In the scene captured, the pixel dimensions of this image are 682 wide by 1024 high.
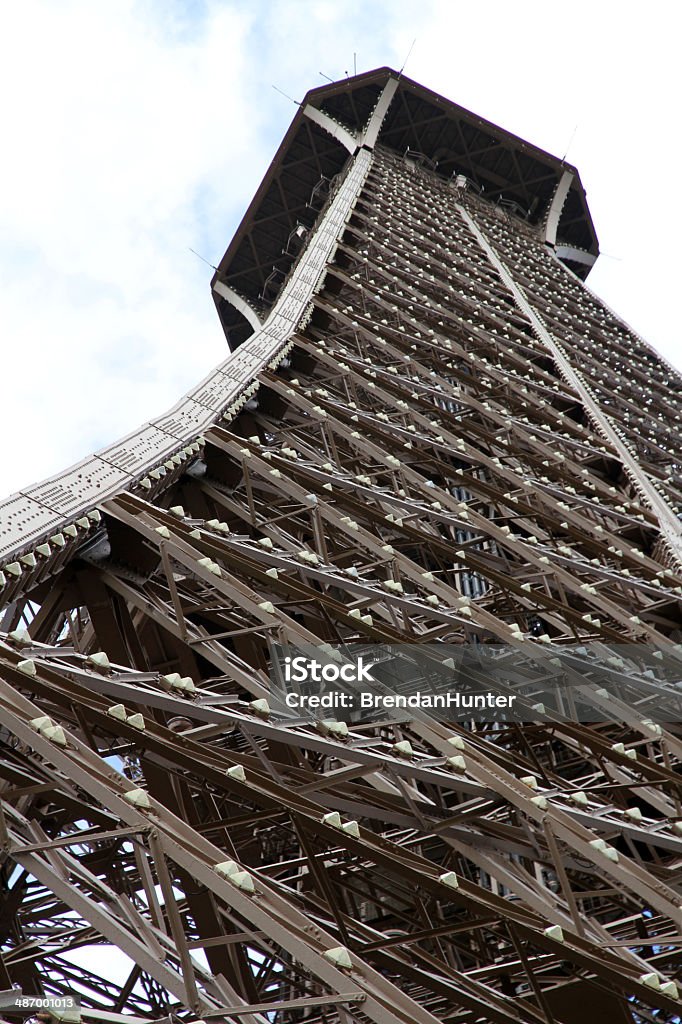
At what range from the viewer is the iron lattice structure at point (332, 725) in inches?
255

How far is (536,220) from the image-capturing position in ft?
193

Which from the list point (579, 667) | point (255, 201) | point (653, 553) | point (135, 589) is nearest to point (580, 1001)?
point (579, 667)

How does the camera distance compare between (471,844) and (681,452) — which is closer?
(471,844)

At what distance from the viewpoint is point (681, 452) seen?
24.5 meters

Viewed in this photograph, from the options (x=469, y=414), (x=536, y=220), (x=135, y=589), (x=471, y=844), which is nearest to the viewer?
(x=471, y=844)

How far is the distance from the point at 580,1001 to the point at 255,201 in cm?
5010

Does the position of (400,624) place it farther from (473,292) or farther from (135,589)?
(473,292)

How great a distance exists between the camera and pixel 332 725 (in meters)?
7.61

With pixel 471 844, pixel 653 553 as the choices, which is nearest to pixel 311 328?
pixel 653 553

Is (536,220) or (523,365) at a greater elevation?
(536,220)

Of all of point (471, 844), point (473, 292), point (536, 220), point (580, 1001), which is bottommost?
point (580, 1001)

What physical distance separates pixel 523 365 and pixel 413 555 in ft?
25.6

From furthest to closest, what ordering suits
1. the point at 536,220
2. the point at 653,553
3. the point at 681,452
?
the point at 536,220, the point at 681,452, the point at 653,553

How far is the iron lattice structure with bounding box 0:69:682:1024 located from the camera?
6.47 meters
